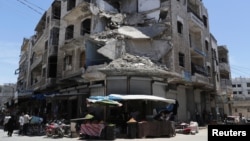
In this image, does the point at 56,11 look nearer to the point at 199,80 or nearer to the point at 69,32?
the point at 69,32

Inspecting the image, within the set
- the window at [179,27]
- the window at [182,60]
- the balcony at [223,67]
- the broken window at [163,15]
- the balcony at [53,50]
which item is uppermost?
the broken window at [163,15]

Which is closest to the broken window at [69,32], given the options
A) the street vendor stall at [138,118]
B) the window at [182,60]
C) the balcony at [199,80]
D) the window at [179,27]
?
the window at [179,27]

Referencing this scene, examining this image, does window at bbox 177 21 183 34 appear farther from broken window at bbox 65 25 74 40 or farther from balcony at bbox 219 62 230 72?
balcony at bbox 219 62 230 72

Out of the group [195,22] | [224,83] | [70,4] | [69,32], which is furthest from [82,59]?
[224,83]

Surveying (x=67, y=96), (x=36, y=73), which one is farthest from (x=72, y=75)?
(x=36, y=73)

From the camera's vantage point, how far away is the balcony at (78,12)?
1009 inches

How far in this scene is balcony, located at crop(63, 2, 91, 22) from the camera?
25631 mm

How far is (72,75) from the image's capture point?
2555 cm

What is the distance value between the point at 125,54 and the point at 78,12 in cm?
744

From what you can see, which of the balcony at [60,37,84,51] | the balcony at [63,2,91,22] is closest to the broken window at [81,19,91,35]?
the balcony at [63,2,91,22]

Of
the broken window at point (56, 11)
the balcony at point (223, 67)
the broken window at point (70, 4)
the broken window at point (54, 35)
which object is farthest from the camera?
the balcony at point (223, 67)

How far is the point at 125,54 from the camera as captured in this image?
74.6 ft

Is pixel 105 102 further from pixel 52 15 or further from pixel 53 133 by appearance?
pixel 52 15

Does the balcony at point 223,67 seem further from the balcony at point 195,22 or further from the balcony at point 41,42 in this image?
the balcony at point 41,42
